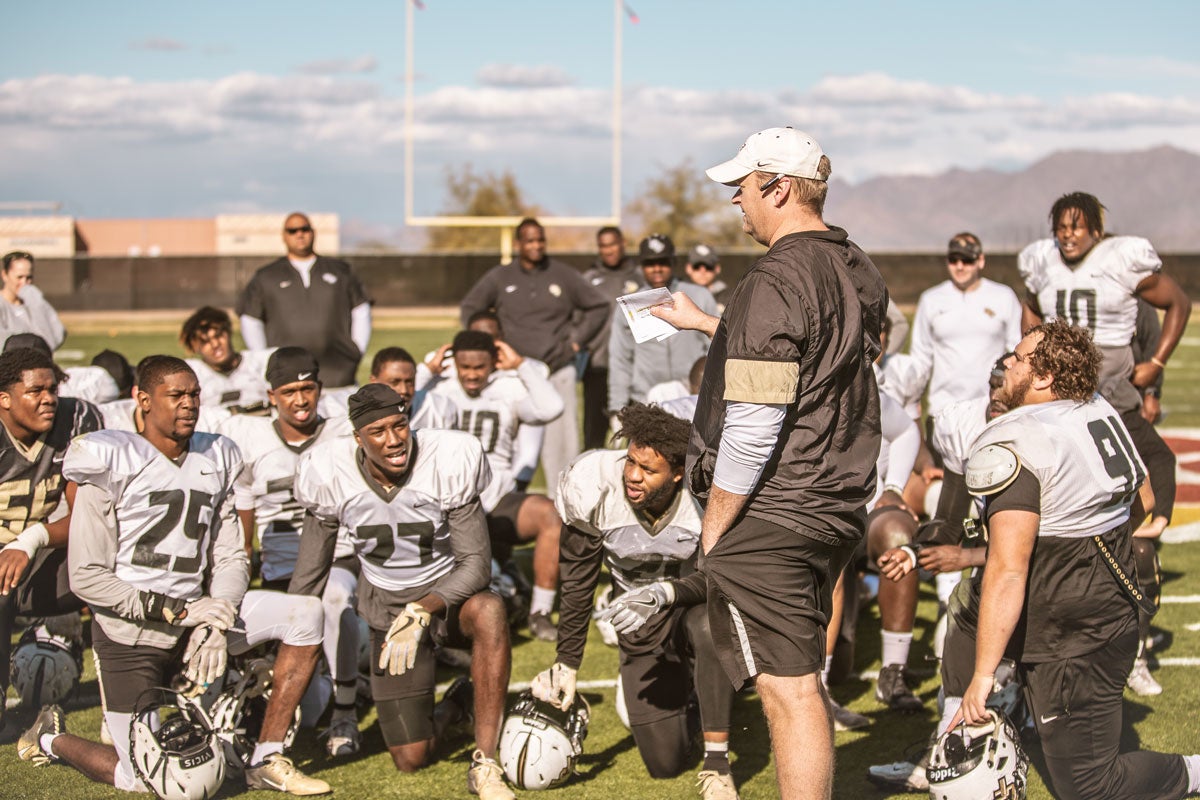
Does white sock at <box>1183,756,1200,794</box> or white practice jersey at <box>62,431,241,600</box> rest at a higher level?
white practice jersey at <box>62,431,241,600</box>

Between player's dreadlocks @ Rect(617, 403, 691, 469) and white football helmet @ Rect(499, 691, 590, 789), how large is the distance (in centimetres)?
94

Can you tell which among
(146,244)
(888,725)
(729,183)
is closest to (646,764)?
(888,725)

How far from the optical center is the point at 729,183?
11.0ft

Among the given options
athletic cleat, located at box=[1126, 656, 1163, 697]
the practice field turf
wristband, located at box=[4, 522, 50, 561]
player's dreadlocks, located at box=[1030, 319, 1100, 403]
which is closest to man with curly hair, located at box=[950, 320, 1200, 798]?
player's dreadlocks, located at box=[1030, 319, 1100, 403]

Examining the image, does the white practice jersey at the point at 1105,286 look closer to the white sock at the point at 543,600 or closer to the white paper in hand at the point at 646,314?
the white sock at the point at 543,600

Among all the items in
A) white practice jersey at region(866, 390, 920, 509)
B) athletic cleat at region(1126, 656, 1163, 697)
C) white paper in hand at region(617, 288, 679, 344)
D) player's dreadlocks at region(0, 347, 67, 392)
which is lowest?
athletic cleat at region(1126, 656, 1163, 697)

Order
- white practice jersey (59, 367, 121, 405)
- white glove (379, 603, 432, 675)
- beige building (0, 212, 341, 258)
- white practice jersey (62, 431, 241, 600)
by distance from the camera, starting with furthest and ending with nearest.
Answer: beige building (0, 212, 341, 258), white practice jersey (59, 367, 121, 405), white practice jersey (62, 431, 241, 600), white glove (379, 603, 432, 675)

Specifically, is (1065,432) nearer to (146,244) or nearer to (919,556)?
(919,556)

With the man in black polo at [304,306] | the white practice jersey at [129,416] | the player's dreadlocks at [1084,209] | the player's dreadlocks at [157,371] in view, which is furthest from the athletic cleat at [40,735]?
the player's dreadlocks at [1084,209]

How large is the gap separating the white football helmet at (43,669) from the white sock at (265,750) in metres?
1.10

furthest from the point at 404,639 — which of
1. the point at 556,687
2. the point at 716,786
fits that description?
the point at 716,786

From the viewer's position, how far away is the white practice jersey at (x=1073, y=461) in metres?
3.62

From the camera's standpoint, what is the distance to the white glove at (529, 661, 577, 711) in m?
4.23

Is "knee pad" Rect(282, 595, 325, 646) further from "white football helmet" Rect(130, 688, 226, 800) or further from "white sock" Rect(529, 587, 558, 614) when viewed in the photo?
"white sock" Rect(529, 587, 558, 614)
